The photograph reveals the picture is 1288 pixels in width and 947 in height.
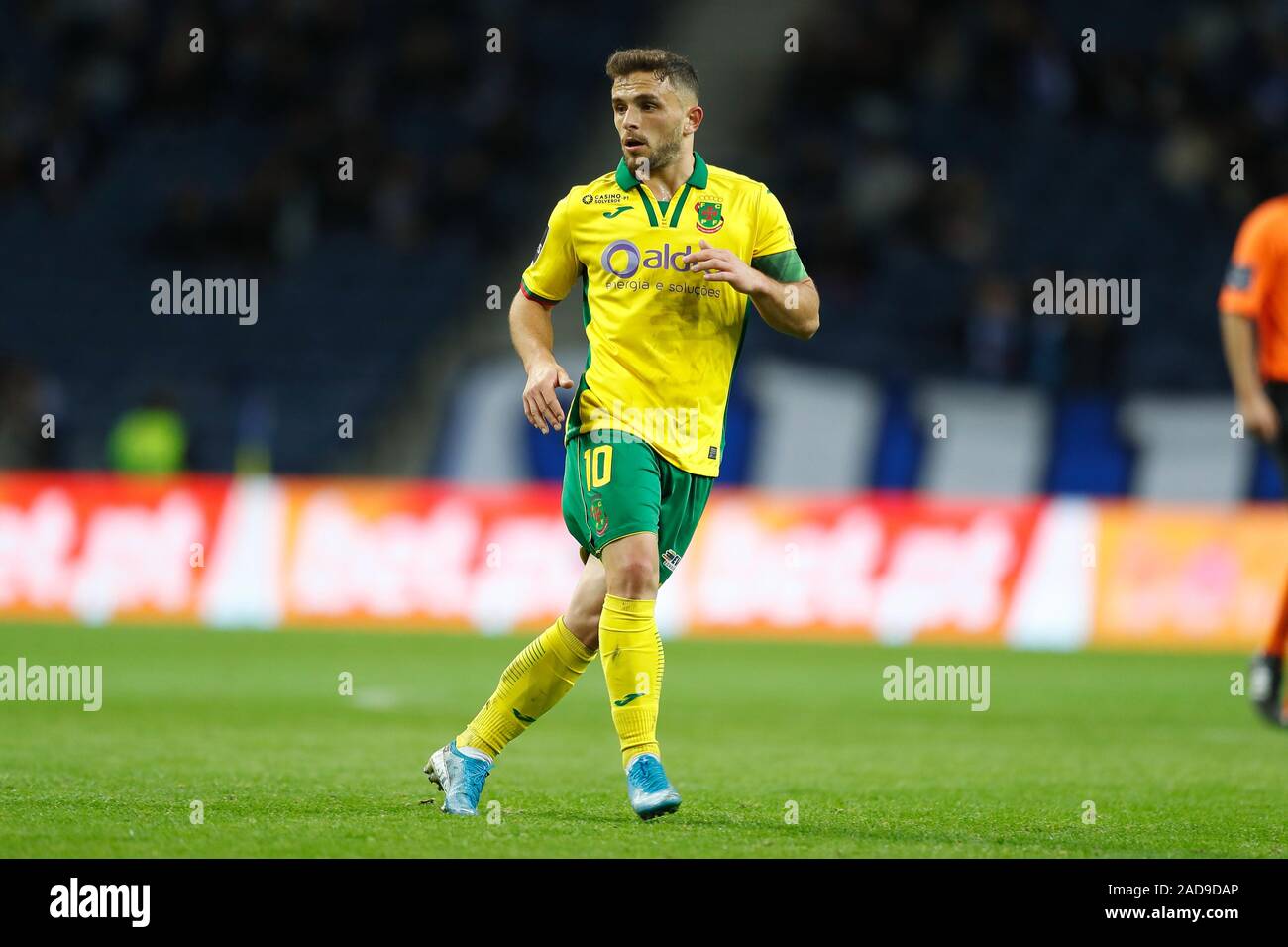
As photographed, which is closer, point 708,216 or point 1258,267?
point 708,216

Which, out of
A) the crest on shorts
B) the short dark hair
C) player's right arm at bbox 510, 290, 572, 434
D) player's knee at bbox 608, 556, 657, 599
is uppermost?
the short dark hair

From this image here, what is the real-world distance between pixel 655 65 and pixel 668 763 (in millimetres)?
3294

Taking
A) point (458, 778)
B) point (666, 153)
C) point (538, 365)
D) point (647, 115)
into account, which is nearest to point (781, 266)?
point (666, 153)

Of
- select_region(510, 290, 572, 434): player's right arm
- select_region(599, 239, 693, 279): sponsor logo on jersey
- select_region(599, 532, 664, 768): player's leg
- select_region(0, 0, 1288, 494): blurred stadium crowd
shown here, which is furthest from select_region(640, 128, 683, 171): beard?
select_region(0, 0, 1288, 494): blurred stadium crowd

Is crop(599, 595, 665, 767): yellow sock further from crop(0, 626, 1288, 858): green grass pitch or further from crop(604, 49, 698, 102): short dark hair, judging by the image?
crop(604, 49, 698, 102): short dark hair

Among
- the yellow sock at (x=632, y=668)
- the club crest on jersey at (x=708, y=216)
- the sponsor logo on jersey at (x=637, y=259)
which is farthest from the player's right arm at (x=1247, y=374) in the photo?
the yellow sock at (x=632, y=668)

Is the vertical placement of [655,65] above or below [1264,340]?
above

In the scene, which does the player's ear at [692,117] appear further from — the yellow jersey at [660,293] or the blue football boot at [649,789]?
the blue football boot at [649,789]

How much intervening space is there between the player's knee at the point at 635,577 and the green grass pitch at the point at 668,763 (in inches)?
29.9

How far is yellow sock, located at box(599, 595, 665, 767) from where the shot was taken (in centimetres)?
666

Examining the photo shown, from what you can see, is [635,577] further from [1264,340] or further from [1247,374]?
[1264,340]

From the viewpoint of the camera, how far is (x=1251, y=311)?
9695 millimetres

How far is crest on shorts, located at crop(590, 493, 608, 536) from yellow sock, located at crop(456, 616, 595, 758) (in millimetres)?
463
